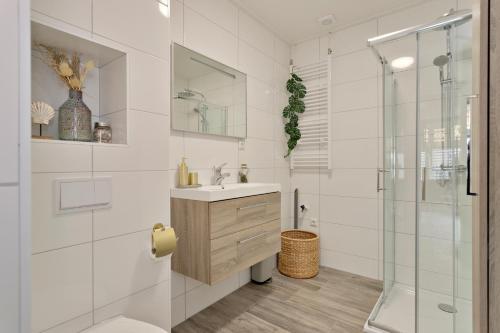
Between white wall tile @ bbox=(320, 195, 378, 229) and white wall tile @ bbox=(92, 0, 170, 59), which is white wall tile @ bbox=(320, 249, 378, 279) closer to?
white wall tile @ bbox=(320, 195, 378, 229)

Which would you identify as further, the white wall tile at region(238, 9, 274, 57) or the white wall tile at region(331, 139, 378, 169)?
the white wall tile at region(331, 139, 378, 169)

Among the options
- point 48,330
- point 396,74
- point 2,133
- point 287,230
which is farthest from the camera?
point 287,230

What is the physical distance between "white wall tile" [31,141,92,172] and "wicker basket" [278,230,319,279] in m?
2.00

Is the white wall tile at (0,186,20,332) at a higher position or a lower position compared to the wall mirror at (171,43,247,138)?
lower

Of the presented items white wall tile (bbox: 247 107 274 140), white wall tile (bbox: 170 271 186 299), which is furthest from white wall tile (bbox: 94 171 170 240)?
white wall tile (bbox: 247 107 274 140)

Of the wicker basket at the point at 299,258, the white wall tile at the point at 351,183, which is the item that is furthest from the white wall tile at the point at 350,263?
the white wall tile at the point at 351,183

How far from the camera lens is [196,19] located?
6.25 ft

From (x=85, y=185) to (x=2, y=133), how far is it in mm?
531

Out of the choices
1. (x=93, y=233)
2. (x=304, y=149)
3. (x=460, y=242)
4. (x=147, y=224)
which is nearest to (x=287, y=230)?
(x=304, y=149)

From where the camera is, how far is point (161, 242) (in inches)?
50.1

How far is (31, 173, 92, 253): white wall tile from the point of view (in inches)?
38.2

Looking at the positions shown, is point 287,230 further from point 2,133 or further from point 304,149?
point 2,133

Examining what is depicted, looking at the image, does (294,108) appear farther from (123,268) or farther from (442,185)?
(123,268)

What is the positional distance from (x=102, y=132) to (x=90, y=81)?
328 mm
